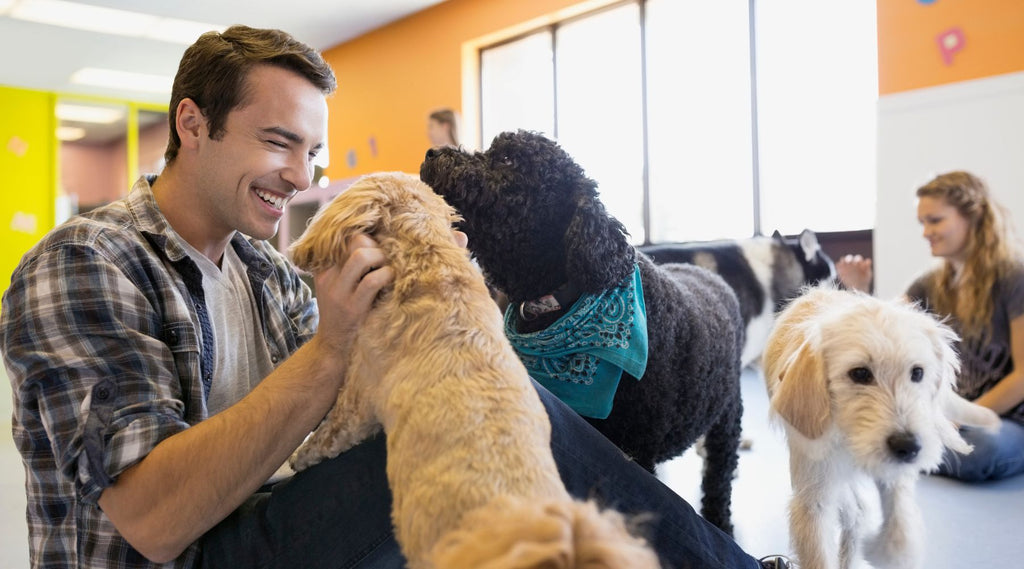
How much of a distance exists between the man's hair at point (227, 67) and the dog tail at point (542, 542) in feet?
3.03

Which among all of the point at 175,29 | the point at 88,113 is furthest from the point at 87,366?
the point at 88,113

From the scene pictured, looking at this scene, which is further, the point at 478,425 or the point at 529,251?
the point at 529,251

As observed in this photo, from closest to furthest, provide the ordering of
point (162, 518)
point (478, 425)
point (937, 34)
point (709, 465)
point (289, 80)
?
1. point (478, 425)
2. point (162, 518)
3. point (289, 80)
4. point (709, 465)
5. point (937, 34)

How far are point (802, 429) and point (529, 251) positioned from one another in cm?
64

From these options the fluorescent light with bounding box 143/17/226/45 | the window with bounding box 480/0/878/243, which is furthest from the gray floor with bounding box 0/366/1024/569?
the fluorescent light with bounding box 143/17/226/45

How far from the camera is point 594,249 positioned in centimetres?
149

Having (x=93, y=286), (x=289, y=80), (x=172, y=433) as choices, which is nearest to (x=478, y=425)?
(x=172, y=433)

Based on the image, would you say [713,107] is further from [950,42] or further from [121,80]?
[121,80]

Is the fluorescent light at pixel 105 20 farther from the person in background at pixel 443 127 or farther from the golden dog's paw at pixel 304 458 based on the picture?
the golden dog's paw at pixel 304 458

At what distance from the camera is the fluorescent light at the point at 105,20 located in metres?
6.58

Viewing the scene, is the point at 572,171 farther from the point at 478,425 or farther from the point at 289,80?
the point at 478,425

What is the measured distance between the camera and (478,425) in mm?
849

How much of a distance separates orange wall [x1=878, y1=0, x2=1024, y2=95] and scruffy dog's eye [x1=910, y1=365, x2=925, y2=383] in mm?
2941

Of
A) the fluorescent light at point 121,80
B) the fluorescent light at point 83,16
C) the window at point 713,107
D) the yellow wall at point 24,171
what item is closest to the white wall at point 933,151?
the window at point 713,107
